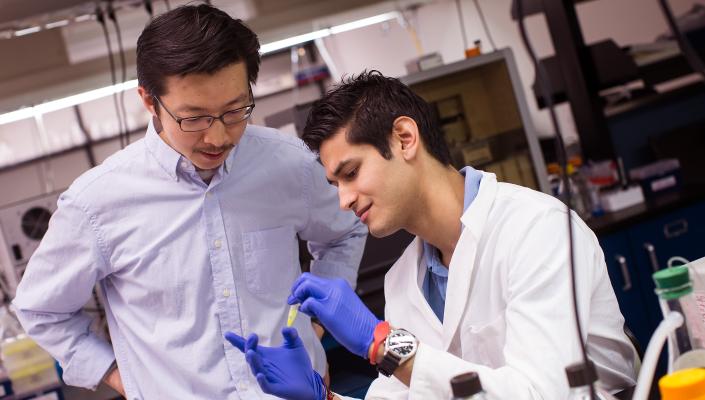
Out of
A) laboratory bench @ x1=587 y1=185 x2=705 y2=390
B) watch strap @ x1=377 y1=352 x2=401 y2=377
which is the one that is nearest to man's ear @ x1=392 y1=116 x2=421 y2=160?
watch strap @ x1=377 y1=352 x2=401 y2=377

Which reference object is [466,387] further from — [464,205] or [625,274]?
[625,274]

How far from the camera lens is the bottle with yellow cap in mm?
958

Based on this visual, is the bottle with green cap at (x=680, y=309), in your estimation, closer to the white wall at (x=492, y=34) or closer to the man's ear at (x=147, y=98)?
the man's ear at (x=147, y=98)

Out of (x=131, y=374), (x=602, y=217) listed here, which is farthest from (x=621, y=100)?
(x=131, y=374)

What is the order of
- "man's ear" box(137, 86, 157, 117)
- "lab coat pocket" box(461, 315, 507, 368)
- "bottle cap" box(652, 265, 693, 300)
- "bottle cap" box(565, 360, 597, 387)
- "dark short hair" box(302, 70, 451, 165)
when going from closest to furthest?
"bottle cap" box(565, 360, 597, 387) → "bottle cap" box(652, 265, 693, 300) → "lab coat pocket" box(461, 315, 507, 368) → "dark short hair" box(302, 70, 451, 165) → "man's ear" box(137, 86, 157, 117)

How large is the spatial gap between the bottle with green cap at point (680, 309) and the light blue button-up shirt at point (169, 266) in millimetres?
1142

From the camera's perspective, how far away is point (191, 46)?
5.59 ft

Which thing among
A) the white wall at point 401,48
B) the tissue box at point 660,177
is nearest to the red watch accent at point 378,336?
the tissue box at point 660,177

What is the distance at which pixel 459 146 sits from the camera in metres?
3.81

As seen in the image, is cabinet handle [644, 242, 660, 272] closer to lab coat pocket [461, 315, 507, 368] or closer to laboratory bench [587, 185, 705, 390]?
laboratory bench [587, 185, 705, 390]

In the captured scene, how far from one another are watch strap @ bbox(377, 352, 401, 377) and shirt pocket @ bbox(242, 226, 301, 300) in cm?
75

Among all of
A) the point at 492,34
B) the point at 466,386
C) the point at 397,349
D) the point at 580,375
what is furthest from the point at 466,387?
the point at 492,34

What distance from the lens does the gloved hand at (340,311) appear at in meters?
1.36

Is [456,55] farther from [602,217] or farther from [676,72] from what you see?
[602,217]
